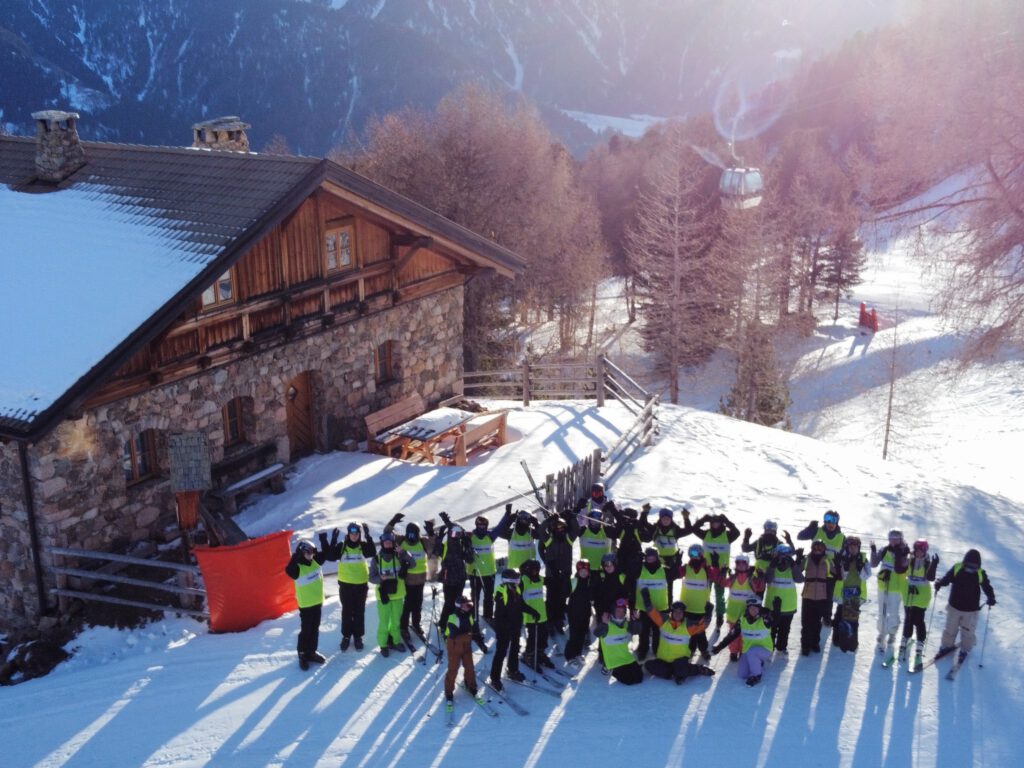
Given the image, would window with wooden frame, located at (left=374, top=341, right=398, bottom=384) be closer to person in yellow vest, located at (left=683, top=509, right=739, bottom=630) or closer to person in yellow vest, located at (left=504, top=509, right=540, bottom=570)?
person in yellow vest, located at (left=504, top=509, right=540, bottom=570)

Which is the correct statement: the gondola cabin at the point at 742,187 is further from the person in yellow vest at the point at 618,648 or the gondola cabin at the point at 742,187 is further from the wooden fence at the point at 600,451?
the person in yellow vest at the point at 618,648

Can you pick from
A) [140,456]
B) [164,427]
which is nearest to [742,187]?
[164,427]

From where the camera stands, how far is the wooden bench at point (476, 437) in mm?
18547

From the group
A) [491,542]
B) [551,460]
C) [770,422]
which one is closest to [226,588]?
[491,542]

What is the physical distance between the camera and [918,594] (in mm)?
11312

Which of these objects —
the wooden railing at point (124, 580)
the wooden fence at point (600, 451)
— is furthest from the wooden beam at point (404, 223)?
the wooden railing at point (124, 580)

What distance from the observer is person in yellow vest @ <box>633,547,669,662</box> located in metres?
11.3

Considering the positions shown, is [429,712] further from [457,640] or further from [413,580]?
[413,580]

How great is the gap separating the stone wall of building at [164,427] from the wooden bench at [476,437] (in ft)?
5.20

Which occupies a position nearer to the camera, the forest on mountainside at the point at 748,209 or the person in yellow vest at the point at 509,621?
the person in yellow vest at the point at 509,621

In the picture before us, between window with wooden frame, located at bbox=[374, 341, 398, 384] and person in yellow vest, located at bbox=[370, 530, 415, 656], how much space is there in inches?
322

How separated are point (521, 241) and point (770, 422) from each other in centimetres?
1513

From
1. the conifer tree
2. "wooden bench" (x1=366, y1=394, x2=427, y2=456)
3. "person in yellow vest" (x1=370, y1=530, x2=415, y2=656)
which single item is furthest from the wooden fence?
the conifer tree

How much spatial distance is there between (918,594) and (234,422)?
10583 mm
